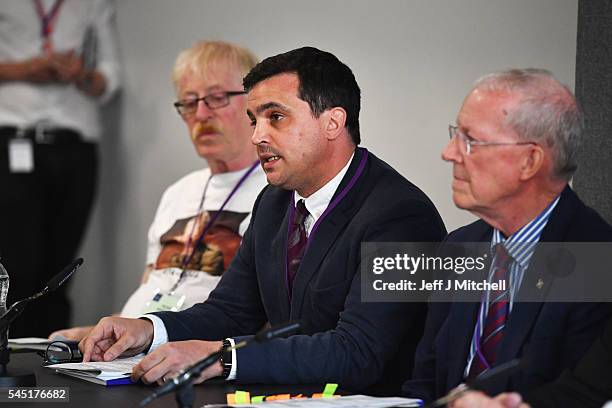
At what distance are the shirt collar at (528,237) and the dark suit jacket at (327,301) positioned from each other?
0.40 meters

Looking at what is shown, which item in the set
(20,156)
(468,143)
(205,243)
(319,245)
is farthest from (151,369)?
(20,156)

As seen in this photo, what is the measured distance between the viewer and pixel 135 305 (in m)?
3.82

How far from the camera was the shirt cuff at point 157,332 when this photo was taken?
8.87ft

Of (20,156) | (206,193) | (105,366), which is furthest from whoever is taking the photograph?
(20,156)

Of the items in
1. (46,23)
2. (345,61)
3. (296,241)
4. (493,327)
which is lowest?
(493,327)

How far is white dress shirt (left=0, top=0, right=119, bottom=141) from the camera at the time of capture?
17.0 feet

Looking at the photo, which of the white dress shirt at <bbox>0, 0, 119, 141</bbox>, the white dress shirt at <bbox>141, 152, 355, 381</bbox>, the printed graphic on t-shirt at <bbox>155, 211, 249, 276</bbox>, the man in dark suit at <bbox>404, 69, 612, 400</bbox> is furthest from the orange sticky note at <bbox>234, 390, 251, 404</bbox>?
the white dress shirt at <bbox>0, 0, 119, 141</bbox>

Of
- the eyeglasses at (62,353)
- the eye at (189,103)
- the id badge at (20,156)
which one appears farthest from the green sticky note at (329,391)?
the id badge at (20,156)

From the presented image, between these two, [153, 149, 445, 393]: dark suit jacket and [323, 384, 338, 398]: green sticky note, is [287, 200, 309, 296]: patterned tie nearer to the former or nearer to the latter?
[153, 149, 445, 393]: dark suit jacket

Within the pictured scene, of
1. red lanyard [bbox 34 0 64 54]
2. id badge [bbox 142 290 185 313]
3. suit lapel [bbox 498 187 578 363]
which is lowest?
id badge [bbox 142 290 185 313]

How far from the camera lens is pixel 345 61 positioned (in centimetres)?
430

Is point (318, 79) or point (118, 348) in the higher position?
point (318, 79)

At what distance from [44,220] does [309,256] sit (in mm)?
2935

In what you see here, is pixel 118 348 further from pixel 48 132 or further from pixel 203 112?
pixel 48 132
